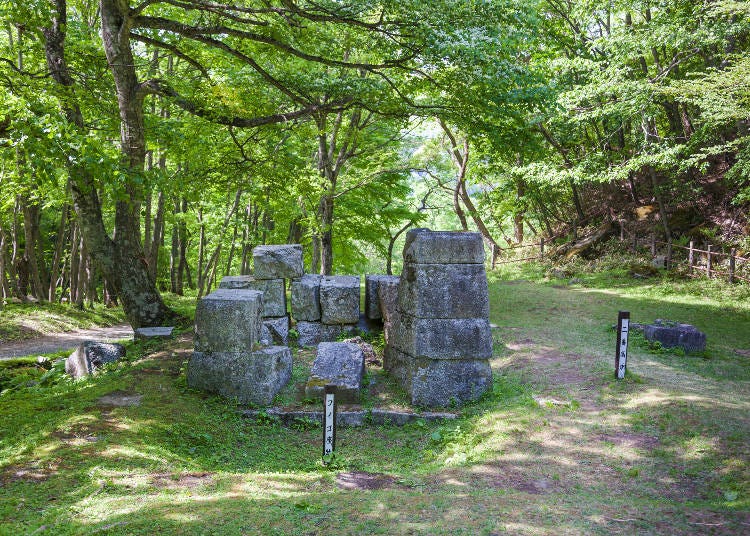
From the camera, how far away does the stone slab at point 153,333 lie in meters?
10.7

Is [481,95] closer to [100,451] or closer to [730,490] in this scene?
[730,490]

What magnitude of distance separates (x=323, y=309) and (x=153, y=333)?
3.30 m

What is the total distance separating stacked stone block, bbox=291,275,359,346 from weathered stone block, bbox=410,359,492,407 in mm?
3892

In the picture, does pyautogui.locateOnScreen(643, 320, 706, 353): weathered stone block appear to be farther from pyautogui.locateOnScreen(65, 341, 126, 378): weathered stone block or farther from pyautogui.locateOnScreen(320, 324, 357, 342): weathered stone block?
pyautogui.locateOnScreen(65, 341, 126, 378): weathered stone block

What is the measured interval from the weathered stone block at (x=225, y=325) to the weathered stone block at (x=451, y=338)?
2.28m

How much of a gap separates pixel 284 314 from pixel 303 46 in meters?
5.39

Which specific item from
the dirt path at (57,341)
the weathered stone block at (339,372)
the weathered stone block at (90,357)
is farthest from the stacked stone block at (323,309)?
the dirt path at (57,341)

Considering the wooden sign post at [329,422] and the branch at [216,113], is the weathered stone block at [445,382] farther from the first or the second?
the branch at [216,113]

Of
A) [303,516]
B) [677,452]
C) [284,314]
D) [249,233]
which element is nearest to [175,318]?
[284,314]

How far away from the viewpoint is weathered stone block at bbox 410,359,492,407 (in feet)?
25.5

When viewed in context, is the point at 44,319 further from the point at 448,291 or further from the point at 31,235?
the point at 448,291

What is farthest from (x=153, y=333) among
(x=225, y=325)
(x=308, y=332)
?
(x=225, y=325)

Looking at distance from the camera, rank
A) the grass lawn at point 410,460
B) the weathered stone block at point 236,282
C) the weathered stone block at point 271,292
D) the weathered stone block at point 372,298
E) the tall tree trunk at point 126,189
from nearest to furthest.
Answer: the grass lawn at point 410,460 < the tall tree trunk at point 126,189 < the weathered stone block at point 271,292 < the weathered stone block at point 236,282 < the weathered stone block at point 372,298

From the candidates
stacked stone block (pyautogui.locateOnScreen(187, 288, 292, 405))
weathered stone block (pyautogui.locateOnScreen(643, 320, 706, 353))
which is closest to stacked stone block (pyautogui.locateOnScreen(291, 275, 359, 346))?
stacked stone block (pyautogui.locateOnScreen(187, 288, 292, 405))
